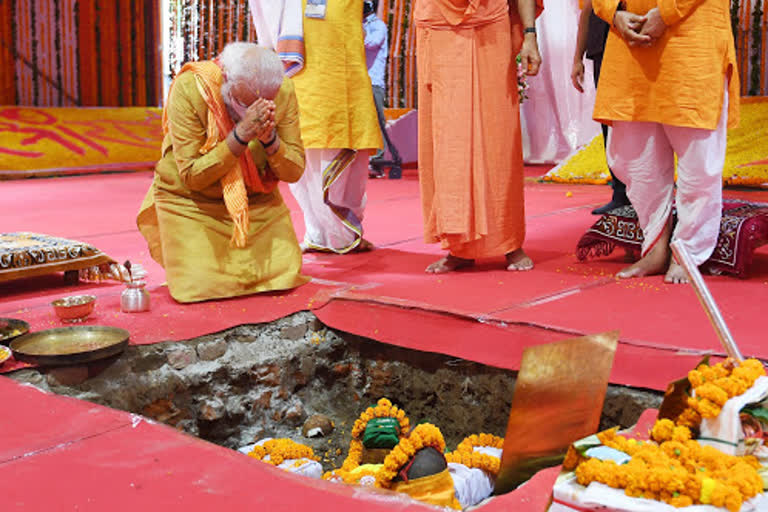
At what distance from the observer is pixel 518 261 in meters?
3.63

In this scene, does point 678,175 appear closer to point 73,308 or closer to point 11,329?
point 73,308

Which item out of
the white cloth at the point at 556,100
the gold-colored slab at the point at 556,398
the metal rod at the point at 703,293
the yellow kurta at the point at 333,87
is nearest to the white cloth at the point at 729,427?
the metal rod at the point at 703,293

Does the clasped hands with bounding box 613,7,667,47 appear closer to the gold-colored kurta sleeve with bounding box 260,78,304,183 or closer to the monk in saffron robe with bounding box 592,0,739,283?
the monk in saffron robe with bounding box 592,0,739,283

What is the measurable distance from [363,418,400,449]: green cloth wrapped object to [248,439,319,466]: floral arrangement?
19 cm

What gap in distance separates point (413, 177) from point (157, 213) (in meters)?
5.39

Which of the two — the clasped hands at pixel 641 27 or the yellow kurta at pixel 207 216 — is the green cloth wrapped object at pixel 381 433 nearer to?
the yellow kurta at pixel 207 216

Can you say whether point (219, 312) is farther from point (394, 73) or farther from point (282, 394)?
point (394, 73)

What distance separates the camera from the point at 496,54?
3428 millimetres

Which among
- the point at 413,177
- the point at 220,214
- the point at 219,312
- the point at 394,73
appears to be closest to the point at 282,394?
the point at 219,312

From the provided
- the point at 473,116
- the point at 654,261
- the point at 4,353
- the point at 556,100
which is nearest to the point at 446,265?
the point at 473,116

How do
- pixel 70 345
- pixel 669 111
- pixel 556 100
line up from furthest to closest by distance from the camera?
1. pixel 556 100
2. pixel 669 111
3. pixel 70 345

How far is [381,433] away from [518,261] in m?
1.28

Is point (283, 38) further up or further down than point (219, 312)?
further up

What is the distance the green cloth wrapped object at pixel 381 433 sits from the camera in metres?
2.59
